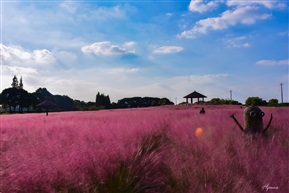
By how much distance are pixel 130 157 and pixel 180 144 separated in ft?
4.91

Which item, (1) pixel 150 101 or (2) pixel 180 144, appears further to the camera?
(1) pixel 150 101

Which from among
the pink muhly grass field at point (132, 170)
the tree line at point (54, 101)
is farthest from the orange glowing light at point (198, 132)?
the tree line at point (54, 101)

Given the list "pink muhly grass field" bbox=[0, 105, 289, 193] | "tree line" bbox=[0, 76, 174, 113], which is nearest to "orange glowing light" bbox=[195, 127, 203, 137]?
"pink muhly grass field" bbox=[0, 105, 289, 193]

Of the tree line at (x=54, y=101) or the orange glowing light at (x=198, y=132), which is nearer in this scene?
the orange glowing light at (x=198, y=132)

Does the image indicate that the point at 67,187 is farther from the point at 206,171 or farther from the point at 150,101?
the point at 150,101

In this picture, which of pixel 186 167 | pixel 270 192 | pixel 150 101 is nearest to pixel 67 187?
pixel 186 167

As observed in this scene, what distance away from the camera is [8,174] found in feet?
8.22

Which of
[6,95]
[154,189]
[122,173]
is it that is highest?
[6,95]

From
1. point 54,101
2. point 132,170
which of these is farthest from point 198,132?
point 54,101

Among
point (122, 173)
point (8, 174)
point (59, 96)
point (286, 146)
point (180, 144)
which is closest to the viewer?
point (8, 174)

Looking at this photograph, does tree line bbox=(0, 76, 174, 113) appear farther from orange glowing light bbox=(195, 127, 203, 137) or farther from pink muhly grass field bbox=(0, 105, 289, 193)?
pink muhly grass field bbox=(0, 105, 289, 193)

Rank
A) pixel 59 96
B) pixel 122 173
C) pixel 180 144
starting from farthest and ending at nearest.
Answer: pixel 59 96 → pixel 180 144 → pixel 122 173

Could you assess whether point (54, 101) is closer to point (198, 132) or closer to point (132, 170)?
point (198, 132)

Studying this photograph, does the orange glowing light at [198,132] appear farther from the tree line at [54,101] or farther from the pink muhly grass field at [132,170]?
the tree line at [54,101]
